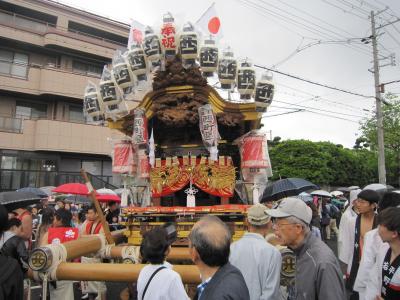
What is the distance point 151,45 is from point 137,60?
0.46m

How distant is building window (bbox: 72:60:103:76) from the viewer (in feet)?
69.2

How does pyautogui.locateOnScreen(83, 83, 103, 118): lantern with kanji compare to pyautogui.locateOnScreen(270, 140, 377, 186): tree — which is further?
pyautogui.locateOnScreen(270, 140, 377, 186): tree

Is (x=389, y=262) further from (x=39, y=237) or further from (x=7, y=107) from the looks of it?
(x=7, y=107)

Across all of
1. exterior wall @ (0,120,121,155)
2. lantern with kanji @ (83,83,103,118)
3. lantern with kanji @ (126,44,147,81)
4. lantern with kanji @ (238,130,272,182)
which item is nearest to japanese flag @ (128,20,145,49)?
lantern with kanji @ (126,44,147,81)

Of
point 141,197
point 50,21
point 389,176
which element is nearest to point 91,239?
point 141,197

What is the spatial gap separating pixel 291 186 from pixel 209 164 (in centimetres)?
181

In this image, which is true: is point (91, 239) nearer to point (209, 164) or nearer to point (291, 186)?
point (209, 164)

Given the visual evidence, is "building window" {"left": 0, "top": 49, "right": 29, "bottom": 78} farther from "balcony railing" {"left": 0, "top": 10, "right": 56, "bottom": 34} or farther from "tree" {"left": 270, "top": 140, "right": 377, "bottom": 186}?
"tree" {"left": 270, "top": 140, "right": 377, "bottom": 186}

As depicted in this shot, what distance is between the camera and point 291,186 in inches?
262

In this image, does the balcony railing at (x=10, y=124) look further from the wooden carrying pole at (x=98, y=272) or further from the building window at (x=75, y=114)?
the wooden carrying pole at (x=98, y=272)

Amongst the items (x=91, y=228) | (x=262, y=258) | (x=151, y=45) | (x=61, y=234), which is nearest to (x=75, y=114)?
(x=151, y=45)

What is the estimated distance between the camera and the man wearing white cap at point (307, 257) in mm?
2233

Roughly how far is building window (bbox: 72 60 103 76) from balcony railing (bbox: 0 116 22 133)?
4726 millimetres

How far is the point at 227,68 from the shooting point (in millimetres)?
7164
